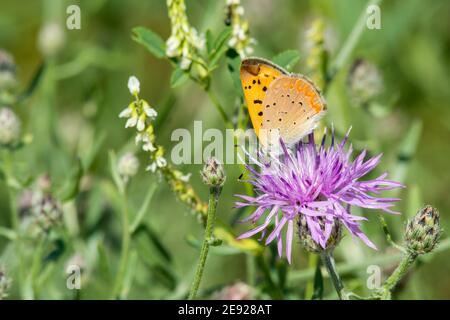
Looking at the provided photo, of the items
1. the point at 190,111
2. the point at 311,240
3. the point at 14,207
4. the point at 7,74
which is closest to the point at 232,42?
the point at 311,240

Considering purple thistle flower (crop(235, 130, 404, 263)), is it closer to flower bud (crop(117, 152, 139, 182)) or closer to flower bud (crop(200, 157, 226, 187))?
flower bud (crop(200, 157, 226, 187))

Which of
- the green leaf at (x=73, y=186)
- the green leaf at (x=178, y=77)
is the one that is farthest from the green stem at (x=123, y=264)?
the green leaf at (x=178, y=77)

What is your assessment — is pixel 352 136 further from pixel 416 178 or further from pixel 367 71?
pixel 416 178

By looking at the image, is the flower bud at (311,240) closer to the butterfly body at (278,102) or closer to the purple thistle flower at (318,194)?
the purple thistle flower at (318,194)

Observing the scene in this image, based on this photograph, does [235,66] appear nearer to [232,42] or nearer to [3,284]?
[232,42]
